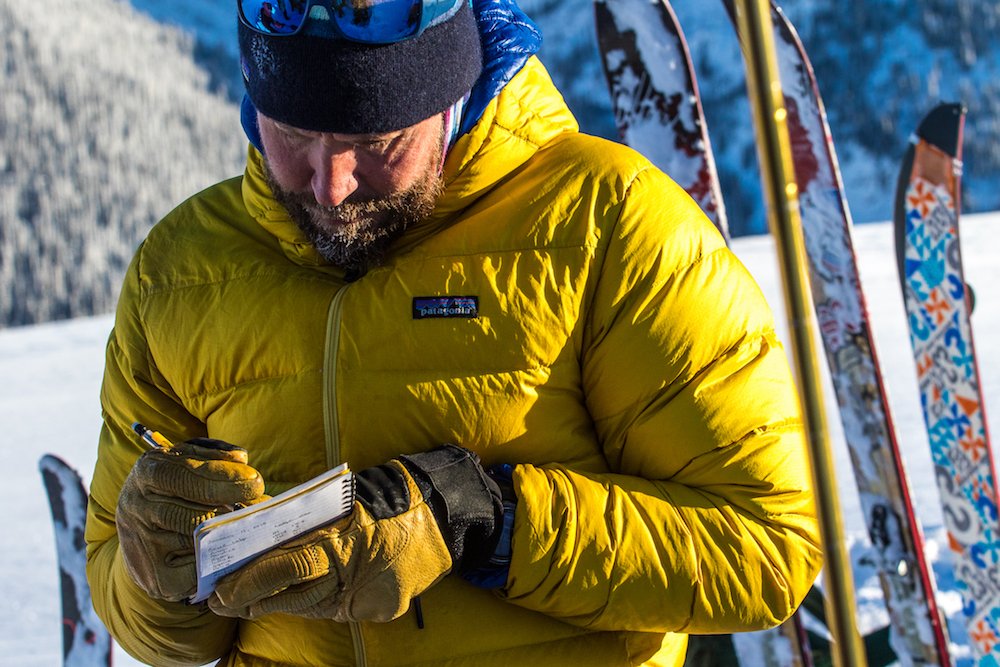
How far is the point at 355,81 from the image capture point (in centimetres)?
112

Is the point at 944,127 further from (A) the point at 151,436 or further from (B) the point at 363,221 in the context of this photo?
(A) the point at 151,436

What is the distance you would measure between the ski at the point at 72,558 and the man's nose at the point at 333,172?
214 cm

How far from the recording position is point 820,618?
10.5 ft

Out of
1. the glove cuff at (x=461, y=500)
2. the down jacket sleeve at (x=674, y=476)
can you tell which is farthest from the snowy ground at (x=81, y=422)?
the glove cuff at (x=461, y=500)

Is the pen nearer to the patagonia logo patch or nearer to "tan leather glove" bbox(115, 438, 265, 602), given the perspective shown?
"tan leather glove" bbox(115, 438, 265, 602)

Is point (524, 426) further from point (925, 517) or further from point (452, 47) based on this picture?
point (925, 517)

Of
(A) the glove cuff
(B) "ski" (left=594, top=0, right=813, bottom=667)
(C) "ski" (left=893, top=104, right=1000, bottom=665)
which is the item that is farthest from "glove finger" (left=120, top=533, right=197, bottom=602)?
(C) "ski" (left=893, top=104, right=1000, bottom=665)

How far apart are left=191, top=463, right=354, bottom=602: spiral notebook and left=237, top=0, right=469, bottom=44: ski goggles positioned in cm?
42

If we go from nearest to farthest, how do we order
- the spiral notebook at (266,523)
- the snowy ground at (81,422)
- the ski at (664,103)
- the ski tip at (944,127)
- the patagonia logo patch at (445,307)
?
the spiral notebook at (266,523) → the patagonia logo patch at (445,307) → the ski at (664,103) → the ski tip at (944,127) → the snowy ground at (81,422)

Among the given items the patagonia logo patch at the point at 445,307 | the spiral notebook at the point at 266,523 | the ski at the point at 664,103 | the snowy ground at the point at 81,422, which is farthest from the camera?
the snowy ground at the point at 81,422

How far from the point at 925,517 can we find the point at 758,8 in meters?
3.73

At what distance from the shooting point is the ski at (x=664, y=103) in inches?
108

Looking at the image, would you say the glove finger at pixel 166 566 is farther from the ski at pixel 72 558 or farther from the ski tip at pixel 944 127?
the ski tip at pixel 944 127

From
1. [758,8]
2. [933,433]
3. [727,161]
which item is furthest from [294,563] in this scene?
[727,161]
